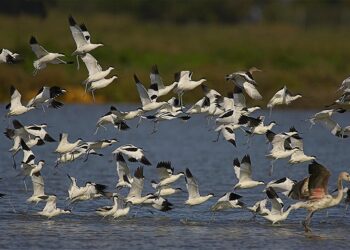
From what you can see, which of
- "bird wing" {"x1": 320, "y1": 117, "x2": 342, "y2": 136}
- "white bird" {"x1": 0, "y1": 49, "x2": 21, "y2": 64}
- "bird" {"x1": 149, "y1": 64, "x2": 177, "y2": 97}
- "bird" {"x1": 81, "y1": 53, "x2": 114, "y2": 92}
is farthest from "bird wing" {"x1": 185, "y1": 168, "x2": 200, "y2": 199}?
"white bird" {"x1": 0, "y1": 49, "x2": 21, "y2": 64}

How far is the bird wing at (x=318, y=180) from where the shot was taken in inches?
646

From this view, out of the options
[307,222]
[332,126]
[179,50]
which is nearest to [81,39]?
[332,126]

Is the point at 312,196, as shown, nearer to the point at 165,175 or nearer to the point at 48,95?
the point at 165,175

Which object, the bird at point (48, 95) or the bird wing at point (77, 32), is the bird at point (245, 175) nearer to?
the bird at point (48, 95)

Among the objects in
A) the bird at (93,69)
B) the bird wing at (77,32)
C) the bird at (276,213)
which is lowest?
the bird at (276,213)

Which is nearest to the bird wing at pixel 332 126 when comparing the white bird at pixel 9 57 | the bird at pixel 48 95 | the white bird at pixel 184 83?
the white bird at pixel 184 83

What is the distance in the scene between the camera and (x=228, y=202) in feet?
57.1

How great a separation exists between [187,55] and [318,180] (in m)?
24.5

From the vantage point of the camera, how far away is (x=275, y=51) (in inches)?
1656

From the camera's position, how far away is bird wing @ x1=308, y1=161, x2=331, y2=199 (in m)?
16.4

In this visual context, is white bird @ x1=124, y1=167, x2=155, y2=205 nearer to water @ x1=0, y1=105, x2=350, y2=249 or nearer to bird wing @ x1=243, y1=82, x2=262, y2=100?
water @ x1=0, y1=105, x2=350, y2=249

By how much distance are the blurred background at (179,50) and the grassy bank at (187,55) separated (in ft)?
0.10

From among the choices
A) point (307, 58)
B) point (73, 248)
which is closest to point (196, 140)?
point (307, 58)

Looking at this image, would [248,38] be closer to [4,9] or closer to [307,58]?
[307,58]
